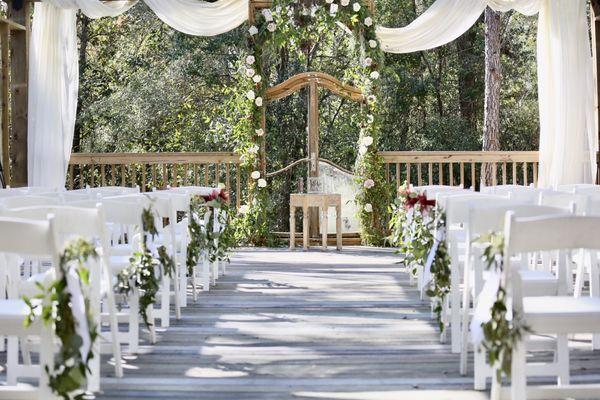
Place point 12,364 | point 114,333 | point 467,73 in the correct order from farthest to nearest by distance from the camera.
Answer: point 467,73 → point 114,333 → point 12,364

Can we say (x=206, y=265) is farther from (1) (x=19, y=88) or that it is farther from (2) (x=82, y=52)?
(2) (x=82, y=52)

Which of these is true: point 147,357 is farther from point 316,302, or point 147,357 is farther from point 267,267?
point 267,267

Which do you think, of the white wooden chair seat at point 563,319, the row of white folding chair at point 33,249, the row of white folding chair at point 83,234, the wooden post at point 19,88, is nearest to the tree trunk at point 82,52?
the wooden post at point 19,88

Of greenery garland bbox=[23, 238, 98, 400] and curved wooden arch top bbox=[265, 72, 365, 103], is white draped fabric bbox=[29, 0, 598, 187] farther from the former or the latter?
greenery garland bbox=[23, 238, 98, 400]

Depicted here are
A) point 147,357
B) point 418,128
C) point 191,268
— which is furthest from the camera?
point 418,128

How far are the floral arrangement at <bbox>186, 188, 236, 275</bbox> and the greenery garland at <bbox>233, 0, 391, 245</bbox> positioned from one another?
2.54 m

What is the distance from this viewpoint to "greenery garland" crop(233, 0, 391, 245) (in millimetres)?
9828

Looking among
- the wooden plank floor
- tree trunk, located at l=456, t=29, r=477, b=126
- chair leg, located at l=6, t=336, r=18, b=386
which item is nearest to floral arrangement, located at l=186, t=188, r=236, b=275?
the wooden plank floor

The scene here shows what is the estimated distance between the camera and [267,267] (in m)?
8.03

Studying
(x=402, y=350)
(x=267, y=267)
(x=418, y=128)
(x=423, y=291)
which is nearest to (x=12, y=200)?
(x=402, y=350)

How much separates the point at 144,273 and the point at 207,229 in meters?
2.00

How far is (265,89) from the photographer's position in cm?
999

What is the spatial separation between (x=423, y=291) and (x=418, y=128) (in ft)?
34.5

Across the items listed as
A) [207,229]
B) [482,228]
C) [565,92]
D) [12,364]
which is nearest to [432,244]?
[482,228]
